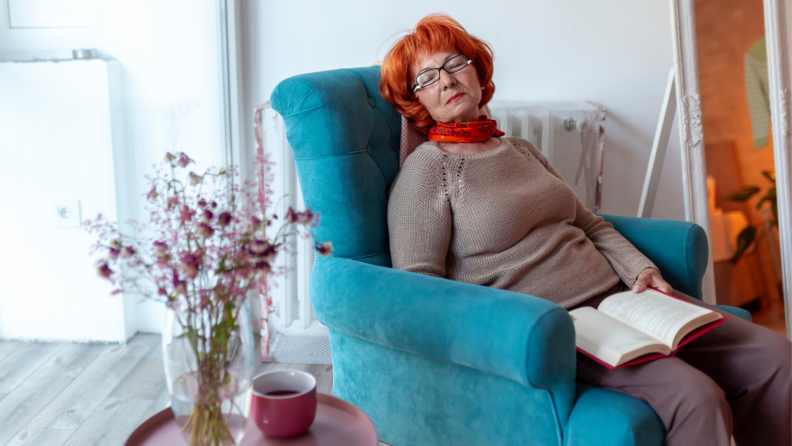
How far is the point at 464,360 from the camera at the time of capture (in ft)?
3.25

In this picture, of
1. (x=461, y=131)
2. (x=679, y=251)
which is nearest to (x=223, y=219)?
(x=461, y=131)

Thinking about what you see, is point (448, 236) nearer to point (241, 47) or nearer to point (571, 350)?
point (571, 350)

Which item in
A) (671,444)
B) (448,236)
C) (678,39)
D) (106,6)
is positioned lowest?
(671,444)

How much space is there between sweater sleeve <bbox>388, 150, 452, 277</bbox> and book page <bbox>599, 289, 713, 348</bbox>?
1.26 feet

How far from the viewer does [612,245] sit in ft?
4.78

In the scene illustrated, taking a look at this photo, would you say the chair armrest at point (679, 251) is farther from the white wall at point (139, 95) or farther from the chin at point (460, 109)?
the white wall at point (139, 95)

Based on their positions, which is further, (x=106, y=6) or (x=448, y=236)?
(x=106, y=6)

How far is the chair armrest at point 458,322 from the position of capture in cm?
91

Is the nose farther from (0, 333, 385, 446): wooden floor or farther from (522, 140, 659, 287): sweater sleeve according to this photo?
(0, 333, 385, 446): wooden floor

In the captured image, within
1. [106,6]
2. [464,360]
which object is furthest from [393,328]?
[106,6]

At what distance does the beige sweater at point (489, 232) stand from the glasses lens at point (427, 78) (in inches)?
6.0

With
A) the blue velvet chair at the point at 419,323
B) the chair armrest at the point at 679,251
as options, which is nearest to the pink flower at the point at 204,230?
the blue velvet chair at the point at 419,323

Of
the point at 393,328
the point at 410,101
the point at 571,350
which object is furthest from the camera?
the point at 410,101

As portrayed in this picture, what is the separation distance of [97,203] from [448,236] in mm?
1028
